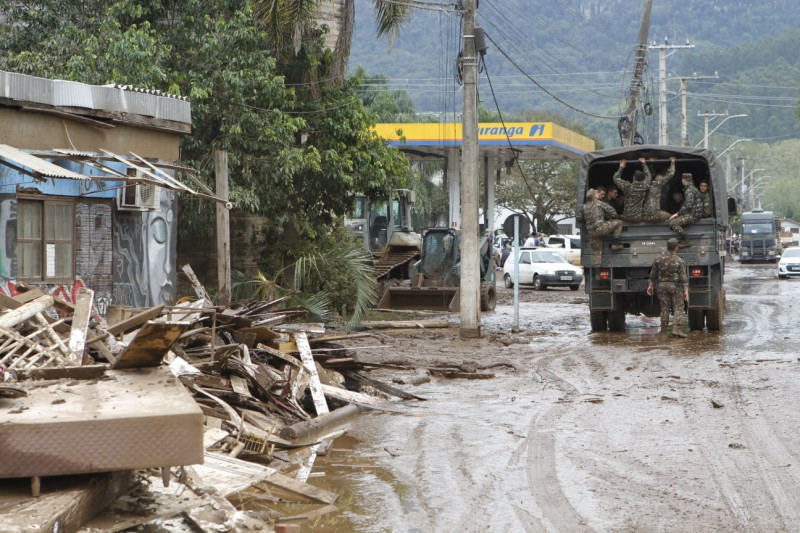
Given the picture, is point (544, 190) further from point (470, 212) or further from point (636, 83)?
point (470, 212)

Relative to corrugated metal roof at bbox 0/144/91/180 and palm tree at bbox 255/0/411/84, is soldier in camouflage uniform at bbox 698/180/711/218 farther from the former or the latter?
corrugated metal roof at bbox 0/144/91/180

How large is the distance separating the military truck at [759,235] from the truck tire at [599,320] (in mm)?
43361

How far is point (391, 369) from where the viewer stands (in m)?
14.2

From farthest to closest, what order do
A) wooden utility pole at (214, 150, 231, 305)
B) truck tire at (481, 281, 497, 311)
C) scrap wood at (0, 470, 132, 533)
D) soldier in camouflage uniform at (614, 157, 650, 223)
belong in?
truck tire at (481, 281, 497, 311) → soldier in camouflage uniform at (614, 157, 650, 223) → wooden utility pole at (214, 150, 231, 305) → scrap wood at (0, 470, 132, 533)

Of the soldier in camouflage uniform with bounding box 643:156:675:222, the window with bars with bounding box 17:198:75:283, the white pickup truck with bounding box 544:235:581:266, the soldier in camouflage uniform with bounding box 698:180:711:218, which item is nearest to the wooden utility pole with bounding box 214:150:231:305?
the window with bars with bounding box 17:198:75:283

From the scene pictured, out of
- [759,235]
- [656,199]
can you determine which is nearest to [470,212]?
[656,199]

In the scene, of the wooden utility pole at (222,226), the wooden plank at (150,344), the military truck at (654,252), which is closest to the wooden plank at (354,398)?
the wooden plank at (150,344)

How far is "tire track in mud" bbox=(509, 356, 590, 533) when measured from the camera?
6.66 meters

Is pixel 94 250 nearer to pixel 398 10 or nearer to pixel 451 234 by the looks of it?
pixel 398 10

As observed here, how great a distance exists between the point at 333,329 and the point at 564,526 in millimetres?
12669

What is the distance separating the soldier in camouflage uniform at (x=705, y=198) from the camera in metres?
18.9

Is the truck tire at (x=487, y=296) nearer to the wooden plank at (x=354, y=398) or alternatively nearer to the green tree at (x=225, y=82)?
the green tree at (x=225, y=82)

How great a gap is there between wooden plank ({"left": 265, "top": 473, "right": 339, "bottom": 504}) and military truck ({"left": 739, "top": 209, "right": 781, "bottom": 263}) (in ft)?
188

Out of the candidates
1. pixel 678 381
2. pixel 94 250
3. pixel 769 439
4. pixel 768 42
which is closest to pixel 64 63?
pixel 94 250
